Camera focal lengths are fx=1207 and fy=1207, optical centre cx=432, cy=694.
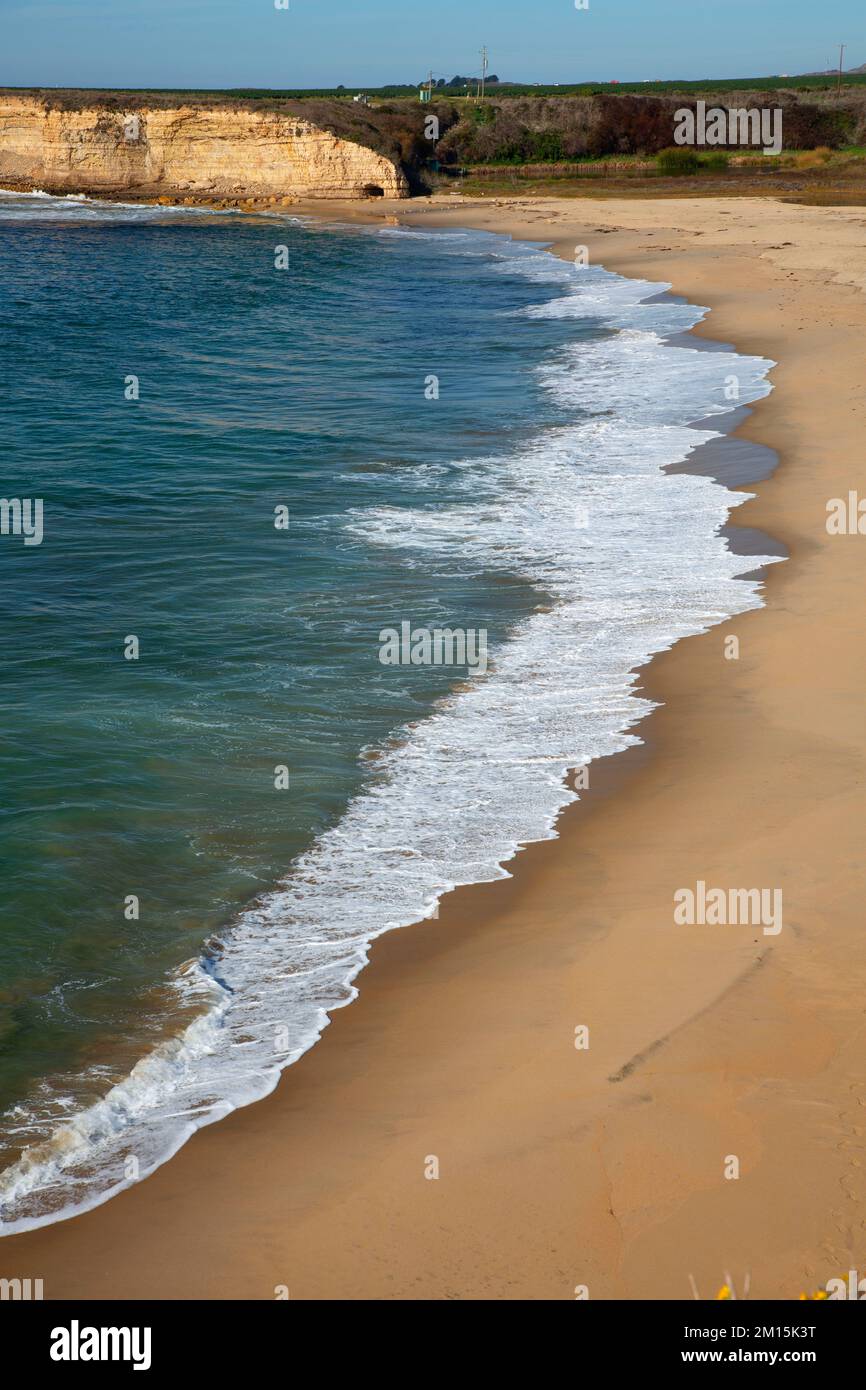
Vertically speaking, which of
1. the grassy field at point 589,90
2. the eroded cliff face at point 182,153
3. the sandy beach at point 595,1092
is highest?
the grassy field at point 589,90

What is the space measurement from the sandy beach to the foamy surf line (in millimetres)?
199

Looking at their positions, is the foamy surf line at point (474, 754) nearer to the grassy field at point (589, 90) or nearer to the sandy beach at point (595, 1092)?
the sandy beach at point (595, 1092)

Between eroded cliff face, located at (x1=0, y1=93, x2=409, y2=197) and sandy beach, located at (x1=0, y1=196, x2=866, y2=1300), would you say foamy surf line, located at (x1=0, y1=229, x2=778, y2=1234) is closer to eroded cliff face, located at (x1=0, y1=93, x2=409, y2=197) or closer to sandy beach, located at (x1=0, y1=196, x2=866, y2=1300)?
sandy beach, located at (x1=0, y1=196, x2=866, y2=1300)

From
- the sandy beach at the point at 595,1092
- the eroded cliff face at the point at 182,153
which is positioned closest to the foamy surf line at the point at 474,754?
the sandy beach at the point at 595,1092

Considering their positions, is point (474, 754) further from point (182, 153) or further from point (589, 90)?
point (589, 90)

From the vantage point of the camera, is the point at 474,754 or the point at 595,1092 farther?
the point at 474,754

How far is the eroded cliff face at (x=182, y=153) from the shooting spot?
62.3m

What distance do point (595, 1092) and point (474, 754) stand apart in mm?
3759

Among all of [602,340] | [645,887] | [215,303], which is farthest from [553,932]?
[215,303]

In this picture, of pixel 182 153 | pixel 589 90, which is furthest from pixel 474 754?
pixel 589 90

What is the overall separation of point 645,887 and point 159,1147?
9.94 ft

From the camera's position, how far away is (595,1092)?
5086mm

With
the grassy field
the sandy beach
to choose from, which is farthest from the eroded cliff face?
the sandy beach

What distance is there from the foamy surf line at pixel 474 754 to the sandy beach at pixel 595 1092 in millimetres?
199
